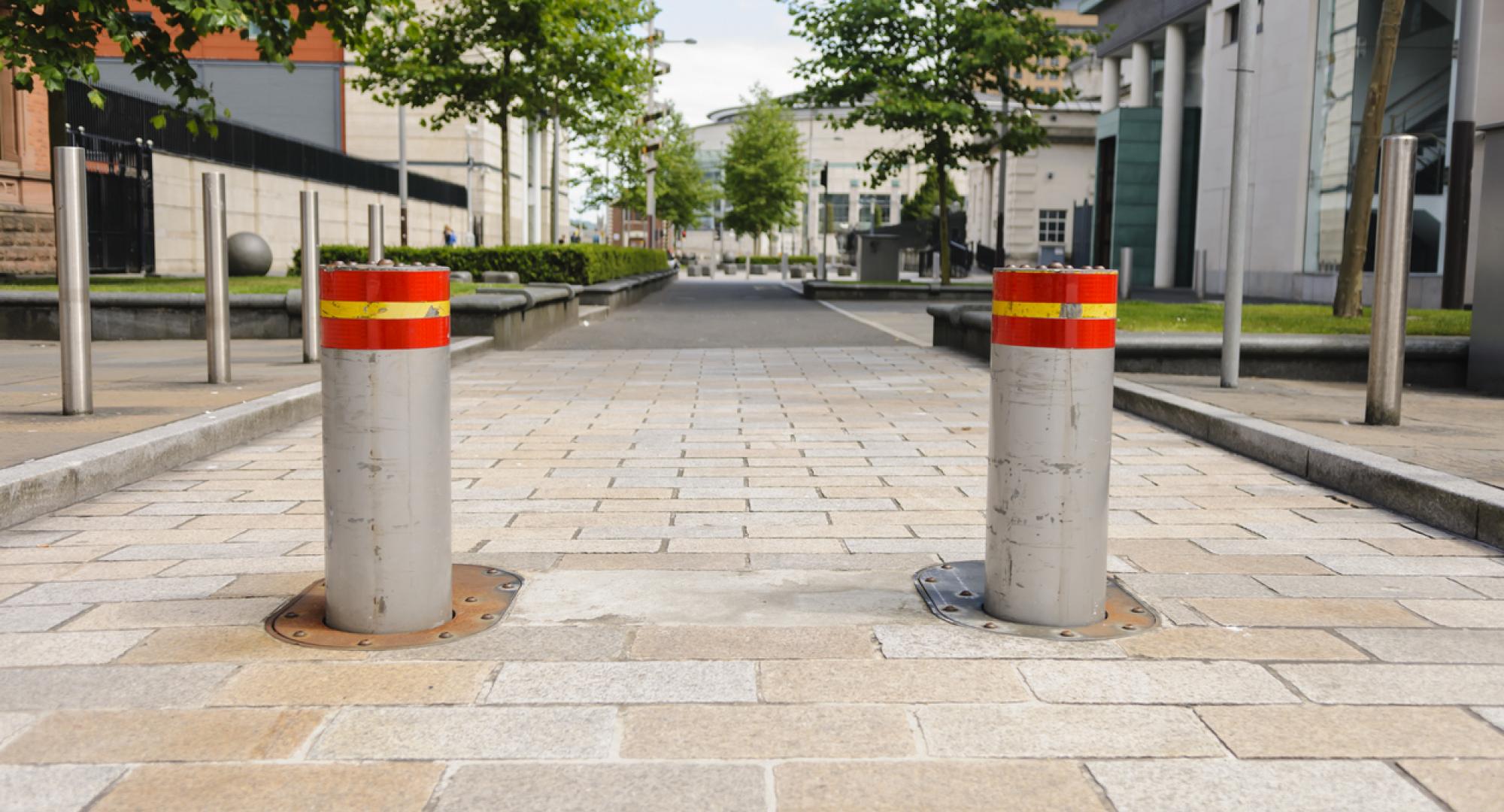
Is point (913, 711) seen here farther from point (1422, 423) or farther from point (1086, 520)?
point (1422, 423)

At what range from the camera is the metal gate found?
899 inches

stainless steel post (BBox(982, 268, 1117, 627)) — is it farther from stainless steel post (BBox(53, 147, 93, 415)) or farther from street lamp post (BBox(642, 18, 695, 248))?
street lamp post (BBox(642, 18, 695, 248))

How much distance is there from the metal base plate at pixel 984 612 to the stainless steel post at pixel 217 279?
20.1 ft

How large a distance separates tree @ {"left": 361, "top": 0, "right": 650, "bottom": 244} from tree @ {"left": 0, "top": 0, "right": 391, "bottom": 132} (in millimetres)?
11472

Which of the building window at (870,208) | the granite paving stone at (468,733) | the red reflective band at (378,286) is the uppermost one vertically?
the building window at (870,208)

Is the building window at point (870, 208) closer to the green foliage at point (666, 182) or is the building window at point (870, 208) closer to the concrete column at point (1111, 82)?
the green foliage at point (666, 182)

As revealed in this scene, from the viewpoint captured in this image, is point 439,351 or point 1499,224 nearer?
point 439,351

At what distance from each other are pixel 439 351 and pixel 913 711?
65.6 inches

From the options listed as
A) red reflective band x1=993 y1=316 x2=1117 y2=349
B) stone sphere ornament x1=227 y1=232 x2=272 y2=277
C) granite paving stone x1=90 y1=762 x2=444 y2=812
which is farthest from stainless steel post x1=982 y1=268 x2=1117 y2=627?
stone sphere ornament x1=227 y1=232 x2=272 y2=277

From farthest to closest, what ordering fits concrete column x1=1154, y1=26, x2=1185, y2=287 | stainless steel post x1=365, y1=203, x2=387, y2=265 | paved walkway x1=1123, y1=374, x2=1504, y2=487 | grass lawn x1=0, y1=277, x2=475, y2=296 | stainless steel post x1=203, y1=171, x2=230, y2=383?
concrete column x1=1154, y1=26, x2=1185, y2=287
grass lawn x1=0, y1=277, x2=475, y2=296
stainless steel post x1=365, y1=203, x2=387, y2=265
stainless steel post x1=203, y1=171, x2=230, y2=383
paved walkway x1=1123, y1=374, x2=1504, y2=487

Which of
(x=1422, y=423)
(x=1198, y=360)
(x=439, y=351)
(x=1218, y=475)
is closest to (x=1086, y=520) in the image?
(x=439, y=351)

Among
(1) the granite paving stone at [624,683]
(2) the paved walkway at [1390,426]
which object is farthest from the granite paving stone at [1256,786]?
(2) the paved walkway at [1390,426]

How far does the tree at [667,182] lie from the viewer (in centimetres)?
5788

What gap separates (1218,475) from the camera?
675 centimetres
